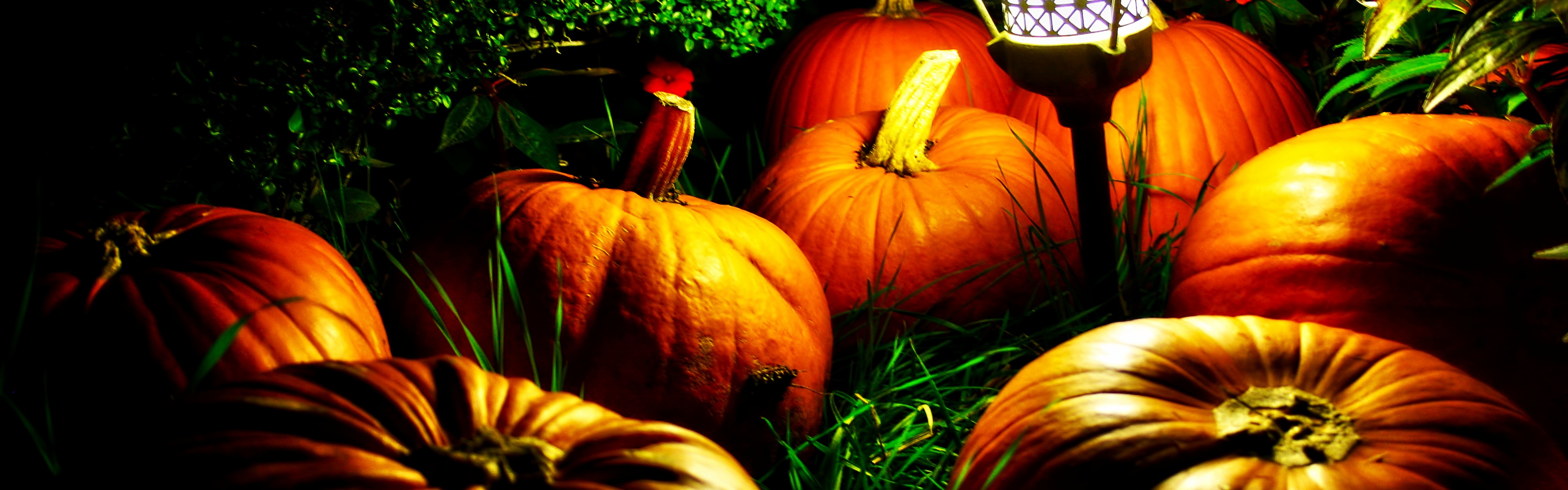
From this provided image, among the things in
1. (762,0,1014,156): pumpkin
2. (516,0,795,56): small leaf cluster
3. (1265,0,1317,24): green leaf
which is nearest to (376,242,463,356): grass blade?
(516,0,795,56): small leaf cluster

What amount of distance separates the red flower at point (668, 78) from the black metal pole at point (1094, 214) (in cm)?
85

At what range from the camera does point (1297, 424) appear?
1.10 meters

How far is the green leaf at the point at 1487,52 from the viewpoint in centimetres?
117

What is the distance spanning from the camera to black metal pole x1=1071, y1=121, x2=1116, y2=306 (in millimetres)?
1786

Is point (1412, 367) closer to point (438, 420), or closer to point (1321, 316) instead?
point (1321, 316)

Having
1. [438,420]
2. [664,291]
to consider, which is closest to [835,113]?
[664,291]

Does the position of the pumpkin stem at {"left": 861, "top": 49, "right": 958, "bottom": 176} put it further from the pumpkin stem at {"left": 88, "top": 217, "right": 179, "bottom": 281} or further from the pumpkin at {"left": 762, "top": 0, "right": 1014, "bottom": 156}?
the pumpkin stem at {"left": 88, "top": 217, "right": 179, "bottom": 281}

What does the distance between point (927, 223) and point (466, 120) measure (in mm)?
835

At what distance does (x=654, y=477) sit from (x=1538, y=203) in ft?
4.40

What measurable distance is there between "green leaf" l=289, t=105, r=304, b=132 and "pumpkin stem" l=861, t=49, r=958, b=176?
988 millimetres

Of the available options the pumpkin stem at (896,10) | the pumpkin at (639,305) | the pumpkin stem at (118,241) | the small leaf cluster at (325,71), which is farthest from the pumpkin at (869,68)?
the pumpkin stem at (118,241)

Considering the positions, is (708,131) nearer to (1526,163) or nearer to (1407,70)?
(1407,70)

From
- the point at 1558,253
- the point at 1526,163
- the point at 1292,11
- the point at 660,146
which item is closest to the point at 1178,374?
the point at 1558,253

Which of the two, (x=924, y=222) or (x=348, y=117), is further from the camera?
(x=924, y=222)
